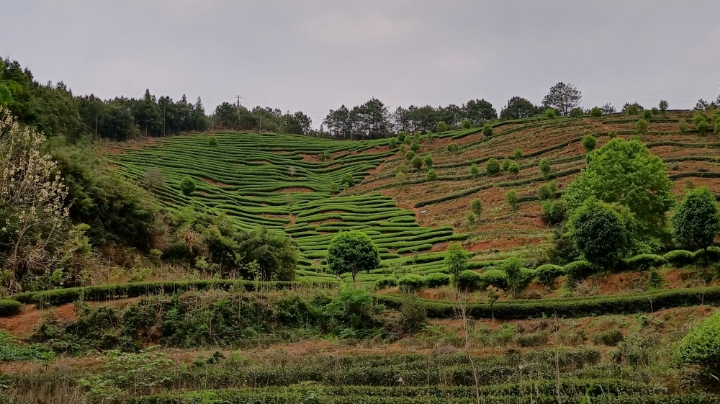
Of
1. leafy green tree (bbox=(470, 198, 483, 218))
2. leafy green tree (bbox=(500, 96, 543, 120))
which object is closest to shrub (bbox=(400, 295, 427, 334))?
leafy green tree (bbox=(470, 198, 483, 218))

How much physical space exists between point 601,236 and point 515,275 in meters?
3.89

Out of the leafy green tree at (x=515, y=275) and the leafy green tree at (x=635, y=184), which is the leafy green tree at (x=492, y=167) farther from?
the leafy green tree at (x=515, y=275)

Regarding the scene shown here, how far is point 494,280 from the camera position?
2178cm

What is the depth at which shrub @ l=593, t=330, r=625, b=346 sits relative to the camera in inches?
549

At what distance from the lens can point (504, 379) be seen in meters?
10.2

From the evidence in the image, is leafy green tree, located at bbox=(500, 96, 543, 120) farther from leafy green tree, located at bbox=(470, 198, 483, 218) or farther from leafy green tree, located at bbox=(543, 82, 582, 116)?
leafy green tree, located at bbox=(470, 198, 483, 218)

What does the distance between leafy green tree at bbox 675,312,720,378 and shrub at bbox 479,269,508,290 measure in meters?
12.2

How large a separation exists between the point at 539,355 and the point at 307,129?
114 metres

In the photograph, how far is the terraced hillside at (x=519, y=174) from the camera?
128ft

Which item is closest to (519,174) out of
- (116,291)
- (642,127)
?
(642,127)

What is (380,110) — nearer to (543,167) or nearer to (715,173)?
(543,167)

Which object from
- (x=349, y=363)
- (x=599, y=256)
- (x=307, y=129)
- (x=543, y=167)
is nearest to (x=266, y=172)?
(x=543, y=167)

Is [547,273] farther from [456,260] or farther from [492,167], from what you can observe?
[492,167]

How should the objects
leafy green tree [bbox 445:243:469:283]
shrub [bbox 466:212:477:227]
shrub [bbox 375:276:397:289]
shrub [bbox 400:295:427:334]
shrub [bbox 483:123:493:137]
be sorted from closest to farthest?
shrub [bbox 400:295:427:334], leafy green tree [bbox 445:243:469:283], shrub [bbox 375:276:397:289], shrub [bbox 466:212:477:227], shrub [bbox 483:123:493:137]
